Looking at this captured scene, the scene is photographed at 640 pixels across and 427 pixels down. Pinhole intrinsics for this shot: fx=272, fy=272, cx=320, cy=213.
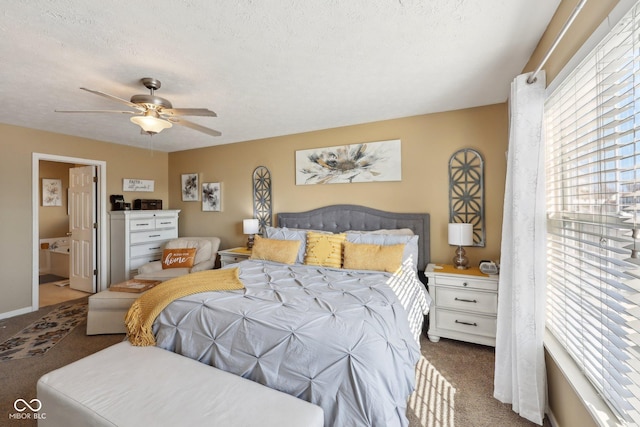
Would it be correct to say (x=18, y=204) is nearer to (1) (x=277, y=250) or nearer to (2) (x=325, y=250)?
(1) (x=277, y=250)

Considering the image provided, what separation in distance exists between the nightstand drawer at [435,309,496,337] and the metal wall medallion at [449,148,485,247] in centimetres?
82

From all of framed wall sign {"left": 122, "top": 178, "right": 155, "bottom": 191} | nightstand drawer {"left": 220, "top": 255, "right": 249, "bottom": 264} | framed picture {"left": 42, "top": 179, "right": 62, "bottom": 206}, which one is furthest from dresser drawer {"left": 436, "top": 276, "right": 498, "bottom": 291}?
framed picture {"left": 42, "top": 179, "right": 62, "bottom": 206}

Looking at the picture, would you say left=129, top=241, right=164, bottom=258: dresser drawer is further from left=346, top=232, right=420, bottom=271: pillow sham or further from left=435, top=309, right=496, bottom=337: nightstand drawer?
left=435, top=309, right=496, bottom=337: nightstand drawer

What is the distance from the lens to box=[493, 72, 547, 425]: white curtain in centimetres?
164

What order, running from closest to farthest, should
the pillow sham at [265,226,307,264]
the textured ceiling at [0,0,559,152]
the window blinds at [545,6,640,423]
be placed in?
the window blinds at [545,6,640,423]
the textured ceiling at [0,0,559,152]
the pillow sham at [265,226,307,264]

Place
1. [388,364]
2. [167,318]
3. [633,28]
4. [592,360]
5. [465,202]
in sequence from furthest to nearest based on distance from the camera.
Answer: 1. [465,202]
2. [167,318]
3. [388,364]
4. [592,360]
5. [633,28]

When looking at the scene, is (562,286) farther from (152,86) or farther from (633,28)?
(152,86)

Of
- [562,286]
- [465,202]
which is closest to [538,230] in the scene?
[562,286]

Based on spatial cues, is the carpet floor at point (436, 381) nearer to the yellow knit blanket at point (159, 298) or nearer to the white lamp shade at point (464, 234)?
the yellow knit blanket at point (159, 298)

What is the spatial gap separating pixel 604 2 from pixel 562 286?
1367 millimetres

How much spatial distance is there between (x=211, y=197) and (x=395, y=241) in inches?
132

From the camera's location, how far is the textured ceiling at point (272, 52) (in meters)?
1.51

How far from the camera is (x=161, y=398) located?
136 centimetres

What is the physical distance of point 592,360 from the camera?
127cm
